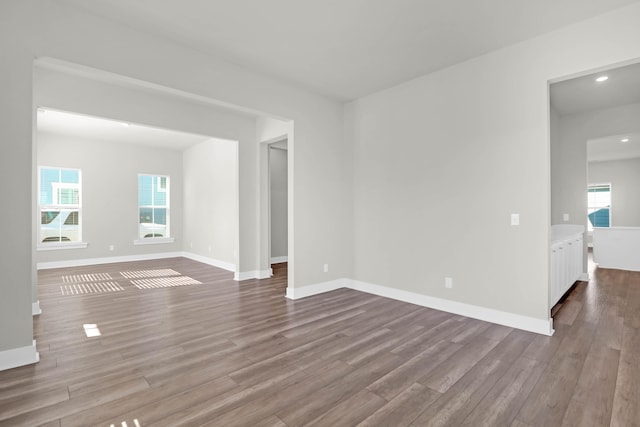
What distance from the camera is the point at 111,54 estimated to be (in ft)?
9.24

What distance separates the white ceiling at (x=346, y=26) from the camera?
2.62 m

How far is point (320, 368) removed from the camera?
2400mm

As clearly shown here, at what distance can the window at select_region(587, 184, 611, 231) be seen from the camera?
9.82m

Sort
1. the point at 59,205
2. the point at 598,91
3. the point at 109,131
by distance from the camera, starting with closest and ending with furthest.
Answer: the point at 598,91
the point at 109,131
the point at 59,205

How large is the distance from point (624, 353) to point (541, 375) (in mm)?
1016

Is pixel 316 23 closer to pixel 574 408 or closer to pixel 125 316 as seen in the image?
pixel 574 408

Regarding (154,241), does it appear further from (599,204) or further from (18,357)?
(599,204)

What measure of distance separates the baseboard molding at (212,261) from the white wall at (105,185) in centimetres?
74

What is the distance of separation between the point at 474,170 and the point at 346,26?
2119 mm

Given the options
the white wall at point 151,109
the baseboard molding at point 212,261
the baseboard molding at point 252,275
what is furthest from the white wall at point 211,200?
the baseboard molding at point 252,275

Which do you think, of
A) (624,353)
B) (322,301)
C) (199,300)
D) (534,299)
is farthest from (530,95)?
(199,300)

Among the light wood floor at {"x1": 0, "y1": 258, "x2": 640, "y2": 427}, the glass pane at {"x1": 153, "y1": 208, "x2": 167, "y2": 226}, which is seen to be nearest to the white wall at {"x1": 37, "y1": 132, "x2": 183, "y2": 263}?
the glass pane at {"x1": 153, "y1": 208, "x2": 167, "y2": 226}

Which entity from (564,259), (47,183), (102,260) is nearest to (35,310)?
(102,260)

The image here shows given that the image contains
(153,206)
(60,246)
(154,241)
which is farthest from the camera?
(153,206)
